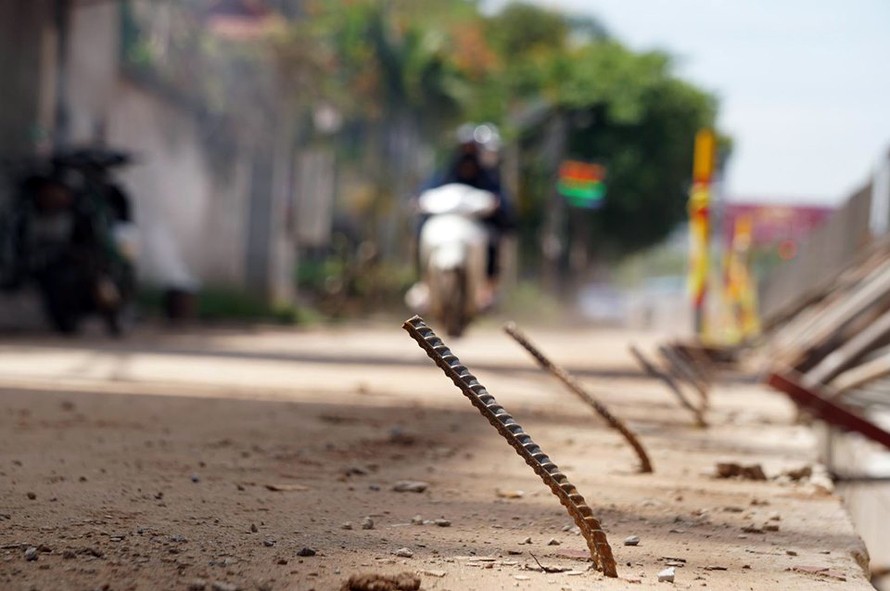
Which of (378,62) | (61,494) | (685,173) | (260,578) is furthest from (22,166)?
(685,173)

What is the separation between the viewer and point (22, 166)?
50.1 feet

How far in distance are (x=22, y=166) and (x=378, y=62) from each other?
945 inches

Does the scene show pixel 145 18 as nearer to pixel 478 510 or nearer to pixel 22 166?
pixel 22 166

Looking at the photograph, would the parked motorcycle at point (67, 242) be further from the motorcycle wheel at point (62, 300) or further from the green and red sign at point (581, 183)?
the green and red sign at point (581, 183)

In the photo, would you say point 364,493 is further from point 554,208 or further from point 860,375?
point 554,208

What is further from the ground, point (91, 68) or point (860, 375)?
Answer: point (91, 68)

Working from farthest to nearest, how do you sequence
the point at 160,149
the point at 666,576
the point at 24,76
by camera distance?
the point at 160,149
the point at 24,76
the point at 666,576

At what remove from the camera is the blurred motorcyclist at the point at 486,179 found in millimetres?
13781

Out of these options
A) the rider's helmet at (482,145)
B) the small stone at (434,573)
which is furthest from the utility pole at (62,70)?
the small stone at (434,573)

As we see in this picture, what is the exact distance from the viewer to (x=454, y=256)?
41.8ft

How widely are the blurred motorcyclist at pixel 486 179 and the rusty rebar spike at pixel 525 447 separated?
1020cm

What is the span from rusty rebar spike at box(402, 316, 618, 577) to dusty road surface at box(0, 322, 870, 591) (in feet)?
0.24

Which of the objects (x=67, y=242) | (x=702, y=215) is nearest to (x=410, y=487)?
(x=67, y=242)

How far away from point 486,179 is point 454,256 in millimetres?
1385
